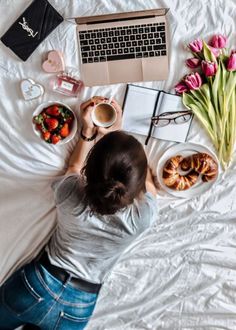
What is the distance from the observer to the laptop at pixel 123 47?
121cm

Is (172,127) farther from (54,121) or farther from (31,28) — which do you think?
(31,28)

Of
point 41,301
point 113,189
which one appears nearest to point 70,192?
point 113,189

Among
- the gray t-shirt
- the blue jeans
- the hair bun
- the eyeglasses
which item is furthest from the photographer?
the eyeglasses

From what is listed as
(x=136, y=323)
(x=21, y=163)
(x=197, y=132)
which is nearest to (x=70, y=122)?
(x=21, y=163)

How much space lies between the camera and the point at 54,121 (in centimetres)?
120

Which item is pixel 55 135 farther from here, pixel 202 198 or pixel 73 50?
pixel 202 198

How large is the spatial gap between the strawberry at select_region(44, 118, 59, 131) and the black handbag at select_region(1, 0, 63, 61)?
0.19 metres

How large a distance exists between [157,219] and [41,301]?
0.41 metres

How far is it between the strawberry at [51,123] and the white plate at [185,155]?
0.32m

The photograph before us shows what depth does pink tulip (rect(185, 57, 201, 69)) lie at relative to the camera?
1.21 metres

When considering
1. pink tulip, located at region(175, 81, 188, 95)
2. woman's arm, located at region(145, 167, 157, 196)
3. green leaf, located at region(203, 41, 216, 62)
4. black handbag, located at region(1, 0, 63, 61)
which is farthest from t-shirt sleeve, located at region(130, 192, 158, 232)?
black handbag, located at region(1, 0, 63, 61)

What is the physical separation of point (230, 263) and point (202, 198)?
22cm

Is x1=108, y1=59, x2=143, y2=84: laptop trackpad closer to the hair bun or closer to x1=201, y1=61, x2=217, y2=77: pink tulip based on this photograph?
x1=201, y1=61, x2=217, y2=77: pink tulip

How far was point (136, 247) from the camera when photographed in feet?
4.17
